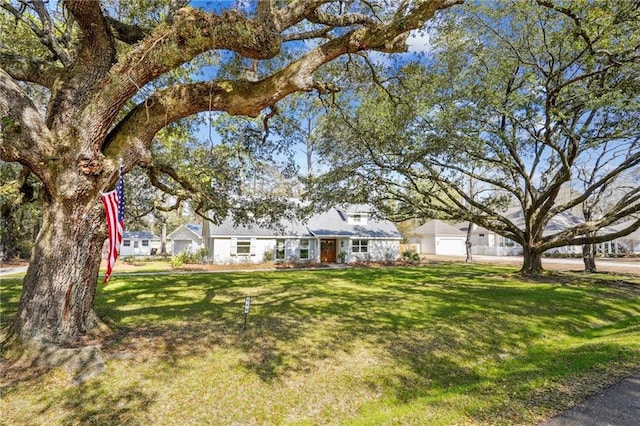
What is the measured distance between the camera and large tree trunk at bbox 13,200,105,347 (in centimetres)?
515

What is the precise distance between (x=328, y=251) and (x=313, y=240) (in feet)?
6.09

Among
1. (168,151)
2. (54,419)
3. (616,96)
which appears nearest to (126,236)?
(168,151)

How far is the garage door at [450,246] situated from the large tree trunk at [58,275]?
143 feet

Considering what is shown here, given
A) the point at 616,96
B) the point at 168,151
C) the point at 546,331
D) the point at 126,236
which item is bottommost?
the point at 546,331

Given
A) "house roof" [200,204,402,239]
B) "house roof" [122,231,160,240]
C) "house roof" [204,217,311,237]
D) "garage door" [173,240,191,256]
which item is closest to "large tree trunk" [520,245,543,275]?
"house roof" [200,204,402,239]

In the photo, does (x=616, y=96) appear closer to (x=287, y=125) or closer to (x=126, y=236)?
(x=287, y=125)

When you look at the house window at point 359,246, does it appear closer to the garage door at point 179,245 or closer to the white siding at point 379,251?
the white siding at point 379,251

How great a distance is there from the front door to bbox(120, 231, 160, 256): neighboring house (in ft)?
72.8

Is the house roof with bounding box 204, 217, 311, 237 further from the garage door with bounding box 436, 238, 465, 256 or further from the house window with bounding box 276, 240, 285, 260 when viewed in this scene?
the garage door with bounding box 436, 238, 465, 256

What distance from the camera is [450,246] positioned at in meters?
44.5

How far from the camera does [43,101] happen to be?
34.8 ft

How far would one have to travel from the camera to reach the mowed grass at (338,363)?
12.9 ft

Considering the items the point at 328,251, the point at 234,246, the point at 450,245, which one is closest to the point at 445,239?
the point at 450,245

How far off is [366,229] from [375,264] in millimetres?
3669
